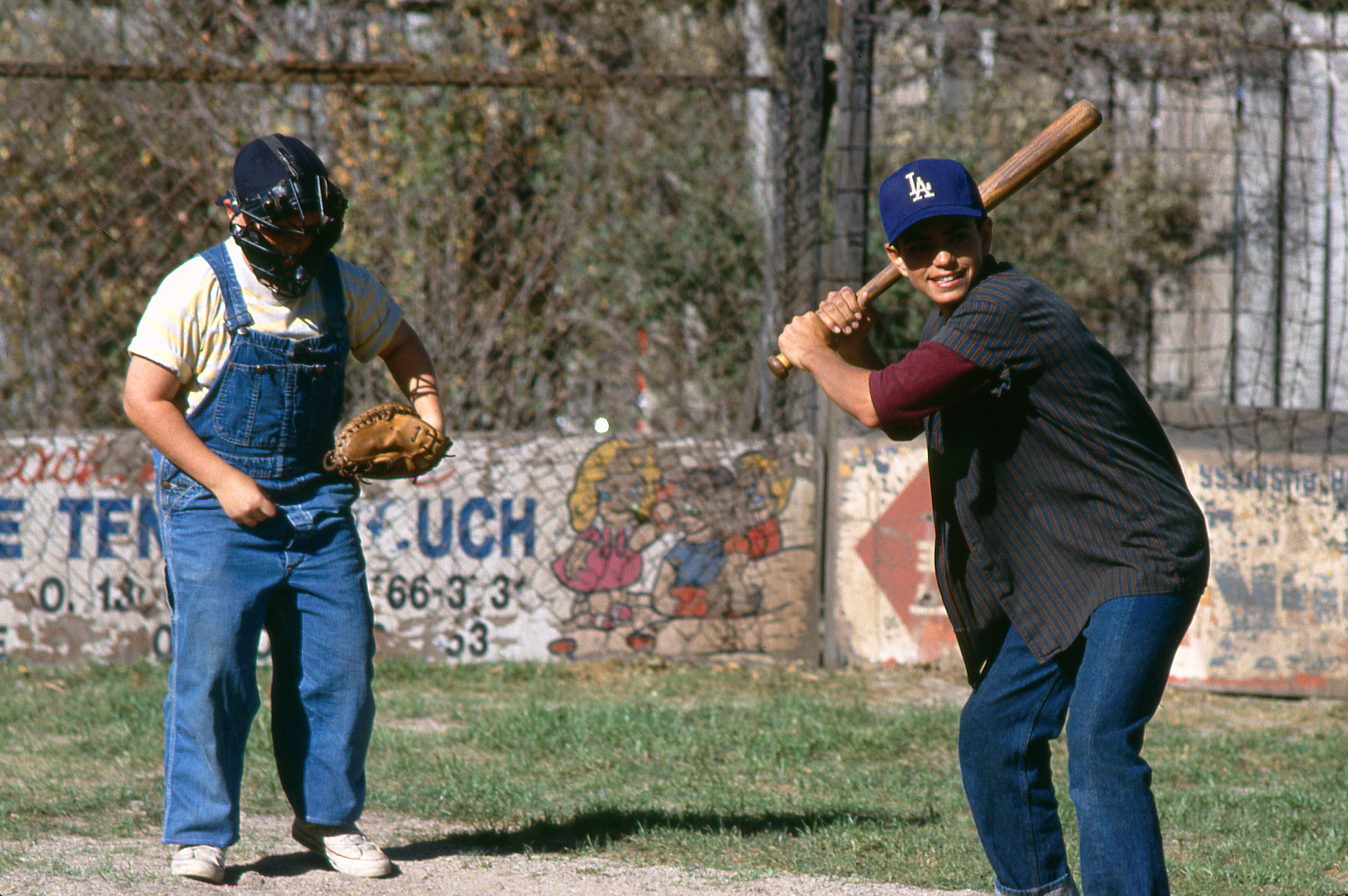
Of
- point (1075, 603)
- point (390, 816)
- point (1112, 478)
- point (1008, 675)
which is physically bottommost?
point (390, 816)

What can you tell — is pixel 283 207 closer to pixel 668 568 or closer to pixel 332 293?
pixel 332 293

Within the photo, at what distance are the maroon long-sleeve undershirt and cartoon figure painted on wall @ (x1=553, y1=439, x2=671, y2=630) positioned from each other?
345 cm

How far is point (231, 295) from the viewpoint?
3219 mm

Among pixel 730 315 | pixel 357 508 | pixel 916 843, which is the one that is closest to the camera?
pixel 916 843

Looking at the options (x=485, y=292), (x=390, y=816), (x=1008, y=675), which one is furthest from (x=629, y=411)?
(x=1008, y=675)

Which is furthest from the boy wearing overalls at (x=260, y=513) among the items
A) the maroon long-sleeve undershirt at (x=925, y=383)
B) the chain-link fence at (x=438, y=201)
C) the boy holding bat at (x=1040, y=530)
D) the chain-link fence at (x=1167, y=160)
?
the chain-link fence at (x=1167, y=160)

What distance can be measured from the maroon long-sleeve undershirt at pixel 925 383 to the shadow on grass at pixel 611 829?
5.35 ft

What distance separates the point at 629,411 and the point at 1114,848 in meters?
4.56

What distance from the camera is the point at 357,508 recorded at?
6.01 metres

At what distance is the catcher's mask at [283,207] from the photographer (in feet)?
10.3

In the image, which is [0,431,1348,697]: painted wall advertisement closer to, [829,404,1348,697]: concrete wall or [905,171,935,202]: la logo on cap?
[829,404,1348,697]: concrete wall

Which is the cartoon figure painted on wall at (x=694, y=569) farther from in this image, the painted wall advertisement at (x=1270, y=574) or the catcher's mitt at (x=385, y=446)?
the catcher's mitt at (x=385, y=446)

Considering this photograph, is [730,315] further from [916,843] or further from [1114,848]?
[1114,848]

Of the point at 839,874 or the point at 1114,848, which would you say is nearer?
the point at 1114,848
